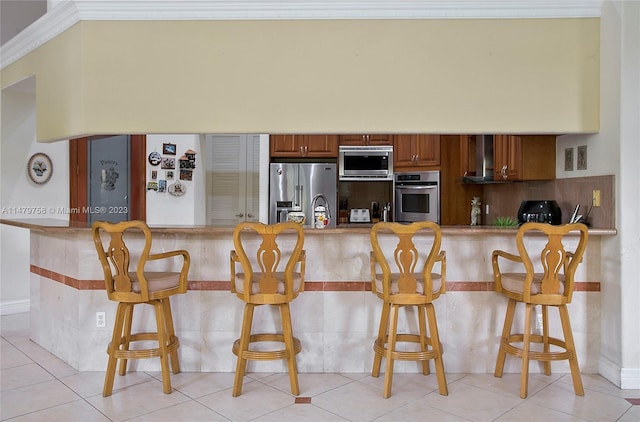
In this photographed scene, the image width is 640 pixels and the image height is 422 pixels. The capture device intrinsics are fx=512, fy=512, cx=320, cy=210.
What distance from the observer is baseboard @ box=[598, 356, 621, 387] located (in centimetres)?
325

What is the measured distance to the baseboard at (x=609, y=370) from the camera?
3246mm

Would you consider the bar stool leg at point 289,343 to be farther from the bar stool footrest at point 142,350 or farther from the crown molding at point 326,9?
the crown molding at point 326,9


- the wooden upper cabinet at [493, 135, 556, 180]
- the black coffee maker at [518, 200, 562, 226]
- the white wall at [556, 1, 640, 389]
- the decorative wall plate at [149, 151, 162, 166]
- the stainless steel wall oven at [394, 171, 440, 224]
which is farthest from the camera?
the decorative wall plate at [149, 151, 162, 166]

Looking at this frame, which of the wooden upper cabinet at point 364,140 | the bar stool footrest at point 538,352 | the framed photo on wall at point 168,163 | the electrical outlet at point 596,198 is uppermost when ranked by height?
the wooden upper cabinet at point 364,140

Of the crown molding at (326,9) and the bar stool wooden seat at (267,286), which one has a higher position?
the crown molding at (326,9)

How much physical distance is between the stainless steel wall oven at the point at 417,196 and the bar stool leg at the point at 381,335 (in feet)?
8.51

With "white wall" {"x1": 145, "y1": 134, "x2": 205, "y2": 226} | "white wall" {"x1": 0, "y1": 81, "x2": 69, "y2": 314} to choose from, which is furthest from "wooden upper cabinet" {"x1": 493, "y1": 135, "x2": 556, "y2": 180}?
"white wall" {"x1": 0, "y1": 81, "x2": 69, "y2": 314}

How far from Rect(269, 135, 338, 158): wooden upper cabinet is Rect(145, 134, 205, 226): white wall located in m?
0.91

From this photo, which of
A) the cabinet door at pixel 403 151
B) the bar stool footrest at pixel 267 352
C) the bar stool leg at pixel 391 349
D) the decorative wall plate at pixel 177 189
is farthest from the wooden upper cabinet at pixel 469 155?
the decorative wall plate at pixel 177 189

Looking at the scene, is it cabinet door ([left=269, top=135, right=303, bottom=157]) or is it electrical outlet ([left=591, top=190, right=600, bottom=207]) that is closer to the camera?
electrical outlet ([left=591, top=190, right=600, bottom=207])

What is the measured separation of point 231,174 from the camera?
6.23m

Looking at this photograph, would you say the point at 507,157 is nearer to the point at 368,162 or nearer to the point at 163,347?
the point at 368,162

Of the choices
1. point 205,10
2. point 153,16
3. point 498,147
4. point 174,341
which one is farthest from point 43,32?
point 498,147

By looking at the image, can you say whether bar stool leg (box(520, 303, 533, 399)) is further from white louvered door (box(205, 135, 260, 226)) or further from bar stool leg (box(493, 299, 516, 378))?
white louvered door (box(205, 135, 260, 226))
